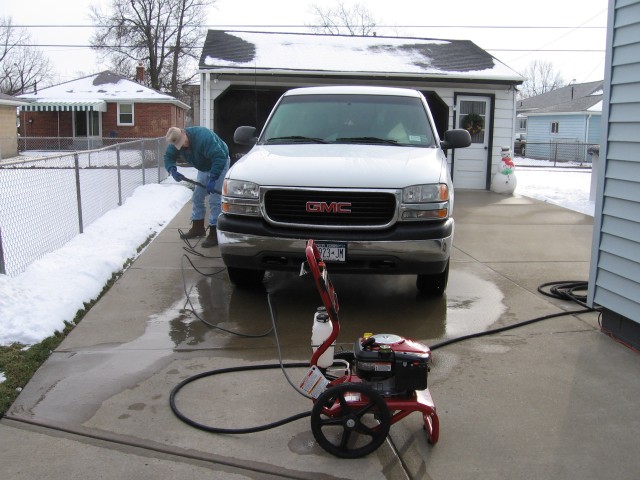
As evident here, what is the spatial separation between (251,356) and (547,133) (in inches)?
1652

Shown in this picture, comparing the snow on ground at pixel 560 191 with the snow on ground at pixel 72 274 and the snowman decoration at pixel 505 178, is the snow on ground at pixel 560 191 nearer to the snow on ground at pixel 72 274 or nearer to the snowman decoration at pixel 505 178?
the snowman decoration at pixel 505 178

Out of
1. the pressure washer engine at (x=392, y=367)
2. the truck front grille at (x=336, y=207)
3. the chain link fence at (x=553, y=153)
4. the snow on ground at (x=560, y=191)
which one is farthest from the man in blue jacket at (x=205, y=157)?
the chain link fence at (x=553, y=153)

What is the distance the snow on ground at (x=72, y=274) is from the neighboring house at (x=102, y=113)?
25.1 meters

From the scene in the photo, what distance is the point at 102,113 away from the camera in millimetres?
35594

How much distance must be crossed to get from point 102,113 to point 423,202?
33.8 metres

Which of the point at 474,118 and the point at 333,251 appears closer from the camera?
the point at 333,251

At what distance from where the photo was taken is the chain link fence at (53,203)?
24.5ft

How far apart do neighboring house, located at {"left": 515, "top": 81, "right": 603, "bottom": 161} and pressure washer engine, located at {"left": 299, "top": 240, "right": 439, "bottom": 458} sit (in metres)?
34.2

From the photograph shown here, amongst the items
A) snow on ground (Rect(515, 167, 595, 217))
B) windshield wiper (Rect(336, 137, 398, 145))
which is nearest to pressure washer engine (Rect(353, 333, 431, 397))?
windshield wiper (Rect(336, 137, 398, 145))

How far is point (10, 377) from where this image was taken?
3.88 m

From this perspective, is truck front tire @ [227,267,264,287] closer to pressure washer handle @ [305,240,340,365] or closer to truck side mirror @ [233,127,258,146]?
truck side mirror @ [233,127,258,146]

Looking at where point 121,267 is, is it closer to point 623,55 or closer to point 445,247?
point 445,247

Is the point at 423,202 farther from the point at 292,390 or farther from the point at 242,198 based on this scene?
the point at 292,390

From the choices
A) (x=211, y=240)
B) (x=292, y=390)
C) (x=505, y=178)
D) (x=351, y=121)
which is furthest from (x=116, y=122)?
(x=292, y=390)
